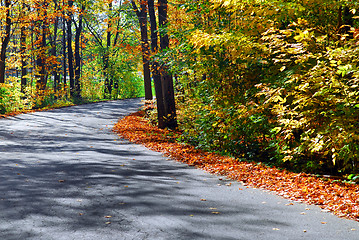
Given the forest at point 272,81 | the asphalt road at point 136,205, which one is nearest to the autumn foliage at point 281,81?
the forest at point 272,81

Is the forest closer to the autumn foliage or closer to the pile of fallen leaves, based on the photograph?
the autumn foliage

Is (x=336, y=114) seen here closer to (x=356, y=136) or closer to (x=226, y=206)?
(x=356, y=136)

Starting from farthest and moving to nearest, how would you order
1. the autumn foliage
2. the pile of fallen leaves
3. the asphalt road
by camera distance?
1. the autumn foliage
2. the pile of fallen leaves
3. the asphalt road

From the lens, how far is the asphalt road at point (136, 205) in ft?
15.0

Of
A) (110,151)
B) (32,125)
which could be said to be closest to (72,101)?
(32,125)

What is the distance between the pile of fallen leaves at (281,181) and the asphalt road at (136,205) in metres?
0.32

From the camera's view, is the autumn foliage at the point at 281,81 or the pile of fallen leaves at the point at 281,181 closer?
the pile of fallen leaves at the point at 281,181

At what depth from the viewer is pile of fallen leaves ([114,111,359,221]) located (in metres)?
5.78

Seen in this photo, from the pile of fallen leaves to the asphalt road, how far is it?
32cm

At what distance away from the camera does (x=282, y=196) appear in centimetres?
637

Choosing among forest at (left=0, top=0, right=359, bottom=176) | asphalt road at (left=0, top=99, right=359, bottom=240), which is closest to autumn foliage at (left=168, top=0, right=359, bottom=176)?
forest at (left=0, top=0, right=359, bottom=176)

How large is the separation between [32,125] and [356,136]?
14.9m

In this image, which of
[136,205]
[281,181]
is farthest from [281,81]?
[136,205]

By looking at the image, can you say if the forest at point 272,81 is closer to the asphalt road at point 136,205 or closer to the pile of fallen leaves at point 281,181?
the pile of fallen leaves at point 281,181
